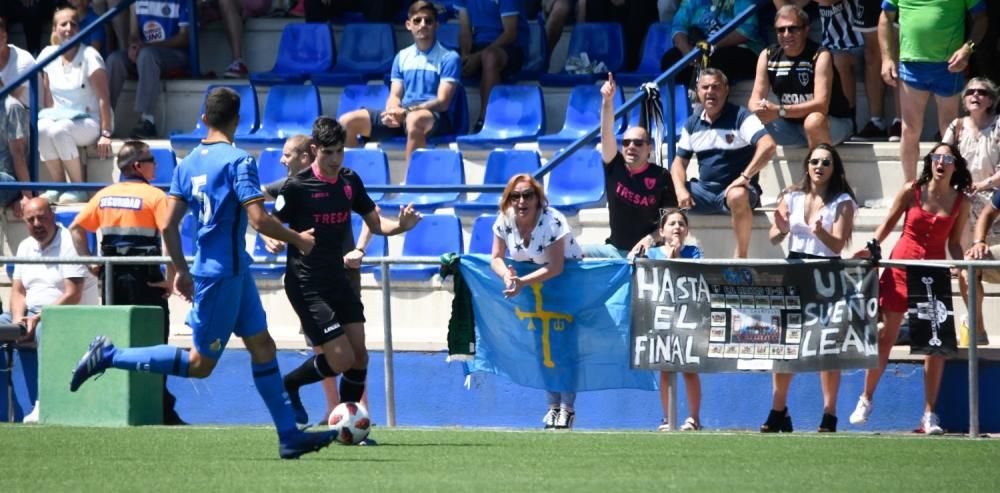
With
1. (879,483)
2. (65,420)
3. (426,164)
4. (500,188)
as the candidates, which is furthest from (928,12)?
(65,420)

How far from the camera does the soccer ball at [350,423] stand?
926cm

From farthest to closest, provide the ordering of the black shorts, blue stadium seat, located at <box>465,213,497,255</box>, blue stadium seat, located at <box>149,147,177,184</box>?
blue stadium seat, located at <box>149,147,177,184</box> → blue stadium seat, located at <box>465,213,497,255</box> → the black shorts

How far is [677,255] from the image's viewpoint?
11125 millimetres

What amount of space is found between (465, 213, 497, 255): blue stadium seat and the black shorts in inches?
126

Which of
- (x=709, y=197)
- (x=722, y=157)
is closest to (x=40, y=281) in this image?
(x=709, y=197)

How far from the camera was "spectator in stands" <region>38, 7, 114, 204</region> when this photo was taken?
1540 centimetres

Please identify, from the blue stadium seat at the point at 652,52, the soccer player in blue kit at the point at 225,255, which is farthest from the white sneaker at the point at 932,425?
the blue stadium seat at the point at 652,52

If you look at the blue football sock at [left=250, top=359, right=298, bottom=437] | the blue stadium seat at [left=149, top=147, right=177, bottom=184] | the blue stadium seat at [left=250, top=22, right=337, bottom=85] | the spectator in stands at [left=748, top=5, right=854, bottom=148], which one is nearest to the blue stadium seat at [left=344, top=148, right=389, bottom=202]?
the blue stadium seat at [left=149, top=147, right=177, bottom=184]

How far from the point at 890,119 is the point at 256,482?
27.0 feet

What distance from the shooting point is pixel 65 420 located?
1133 centimetres

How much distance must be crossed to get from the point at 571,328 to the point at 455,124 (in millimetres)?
4719

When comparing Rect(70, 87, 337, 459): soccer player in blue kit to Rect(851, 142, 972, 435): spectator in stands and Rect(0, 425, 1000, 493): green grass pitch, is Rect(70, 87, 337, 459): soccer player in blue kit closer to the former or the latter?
Rect(0, 425, 1000, 493): green grass pitch

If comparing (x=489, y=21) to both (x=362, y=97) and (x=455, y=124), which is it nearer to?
(x=455, y=124)

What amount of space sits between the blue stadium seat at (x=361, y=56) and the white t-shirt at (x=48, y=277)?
163 inches
